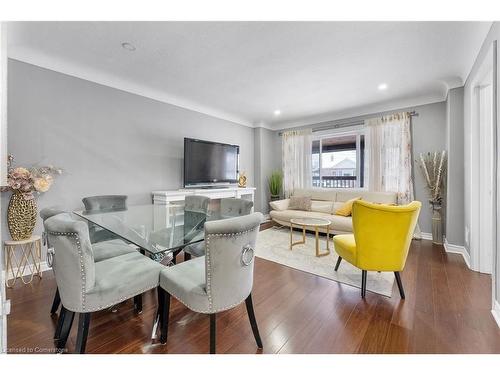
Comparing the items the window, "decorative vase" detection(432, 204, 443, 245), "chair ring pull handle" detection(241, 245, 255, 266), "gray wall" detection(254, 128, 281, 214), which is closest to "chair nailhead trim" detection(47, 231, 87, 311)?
"chair ring pull handle" detection(241, 245, 255, 266)

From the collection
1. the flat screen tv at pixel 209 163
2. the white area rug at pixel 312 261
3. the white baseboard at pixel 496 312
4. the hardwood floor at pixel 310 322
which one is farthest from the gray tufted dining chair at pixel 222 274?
the flat screen tv at pixel 209 163

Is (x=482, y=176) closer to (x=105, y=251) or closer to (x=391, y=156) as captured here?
(x=391, y=156)

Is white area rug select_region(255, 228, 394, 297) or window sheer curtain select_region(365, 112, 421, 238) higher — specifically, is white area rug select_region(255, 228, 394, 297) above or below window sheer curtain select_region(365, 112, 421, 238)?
below

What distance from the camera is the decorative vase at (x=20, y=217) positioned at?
90.2 inches

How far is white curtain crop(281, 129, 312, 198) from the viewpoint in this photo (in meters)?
5.33

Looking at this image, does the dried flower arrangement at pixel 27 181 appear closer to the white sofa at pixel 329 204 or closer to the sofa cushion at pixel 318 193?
the white sofa at pixel 329 204

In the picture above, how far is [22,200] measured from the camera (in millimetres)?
2336

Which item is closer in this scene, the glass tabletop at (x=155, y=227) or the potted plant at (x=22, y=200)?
the glass tabletop at (x=155, y=227)

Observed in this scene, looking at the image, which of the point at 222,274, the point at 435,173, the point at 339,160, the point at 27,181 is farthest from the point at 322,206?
the point at 27,181

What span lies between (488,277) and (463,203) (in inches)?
44.4

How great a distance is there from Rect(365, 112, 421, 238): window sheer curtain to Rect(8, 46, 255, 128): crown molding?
10.8 ft

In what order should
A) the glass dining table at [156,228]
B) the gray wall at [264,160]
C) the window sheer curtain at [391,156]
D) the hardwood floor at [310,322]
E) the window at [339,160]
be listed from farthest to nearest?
the gray wall at [264,160], the window at [339,160], the window sheer curtain at [391,156], the glass dining table at [156,228], the hardwood floor at [310,322]

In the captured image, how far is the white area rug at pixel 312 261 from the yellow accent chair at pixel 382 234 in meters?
0.31

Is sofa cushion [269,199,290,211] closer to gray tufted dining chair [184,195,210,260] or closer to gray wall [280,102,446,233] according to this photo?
gray tufted dining chair [184,195,210,260]
